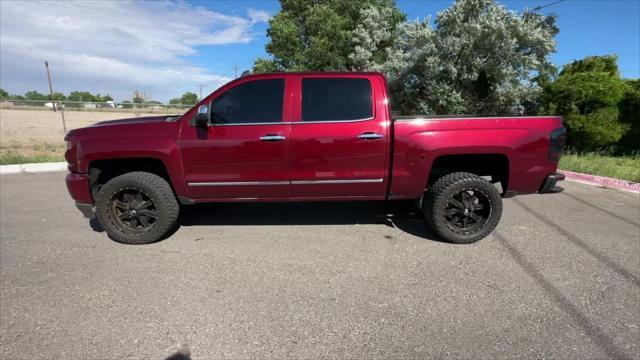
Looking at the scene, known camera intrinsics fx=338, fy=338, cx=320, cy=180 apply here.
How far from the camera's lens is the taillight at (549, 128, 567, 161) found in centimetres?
359

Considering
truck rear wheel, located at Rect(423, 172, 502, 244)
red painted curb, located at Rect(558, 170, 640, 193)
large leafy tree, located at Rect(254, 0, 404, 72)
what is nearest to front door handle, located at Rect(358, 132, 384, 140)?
truck rear wheel, located at Rect(423, 172, 502, 244)

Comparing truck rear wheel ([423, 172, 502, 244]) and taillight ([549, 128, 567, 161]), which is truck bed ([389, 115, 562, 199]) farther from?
truck rear wheel ([423, 172, 502, 244])

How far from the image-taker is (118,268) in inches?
130


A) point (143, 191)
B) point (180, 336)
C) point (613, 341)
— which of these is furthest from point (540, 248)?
point (143, 191)

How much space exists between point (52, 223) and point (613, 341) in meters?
6.00

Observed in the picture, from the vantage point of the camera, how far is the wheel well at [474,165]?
3.81m

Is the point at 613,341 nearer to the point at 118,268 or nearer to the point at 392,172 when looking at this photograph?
the point at 392,172

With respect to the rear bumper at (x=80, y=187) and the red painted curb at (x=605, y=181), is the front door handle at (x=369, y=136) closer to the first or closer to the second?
the rear bumper at (x=80, y=187)

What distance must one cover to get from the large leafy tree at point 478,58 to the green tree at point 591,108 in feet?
2.90

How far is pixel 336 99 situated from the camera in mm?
3725

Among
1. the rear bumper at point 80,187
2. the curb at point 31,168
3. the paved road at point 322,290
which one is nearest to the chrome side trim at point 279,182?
the paved road at point 322,290

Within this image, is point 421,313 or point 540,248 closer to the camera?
point 421,313

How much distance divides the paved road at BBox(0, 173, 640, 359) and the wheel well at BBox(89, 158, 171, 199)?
69cm

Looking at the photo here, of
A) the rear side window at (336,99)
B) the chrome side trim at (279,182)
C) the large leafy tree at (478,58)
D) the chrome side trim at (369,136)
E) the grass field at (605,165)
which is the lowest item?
the grass field at (605,165)
